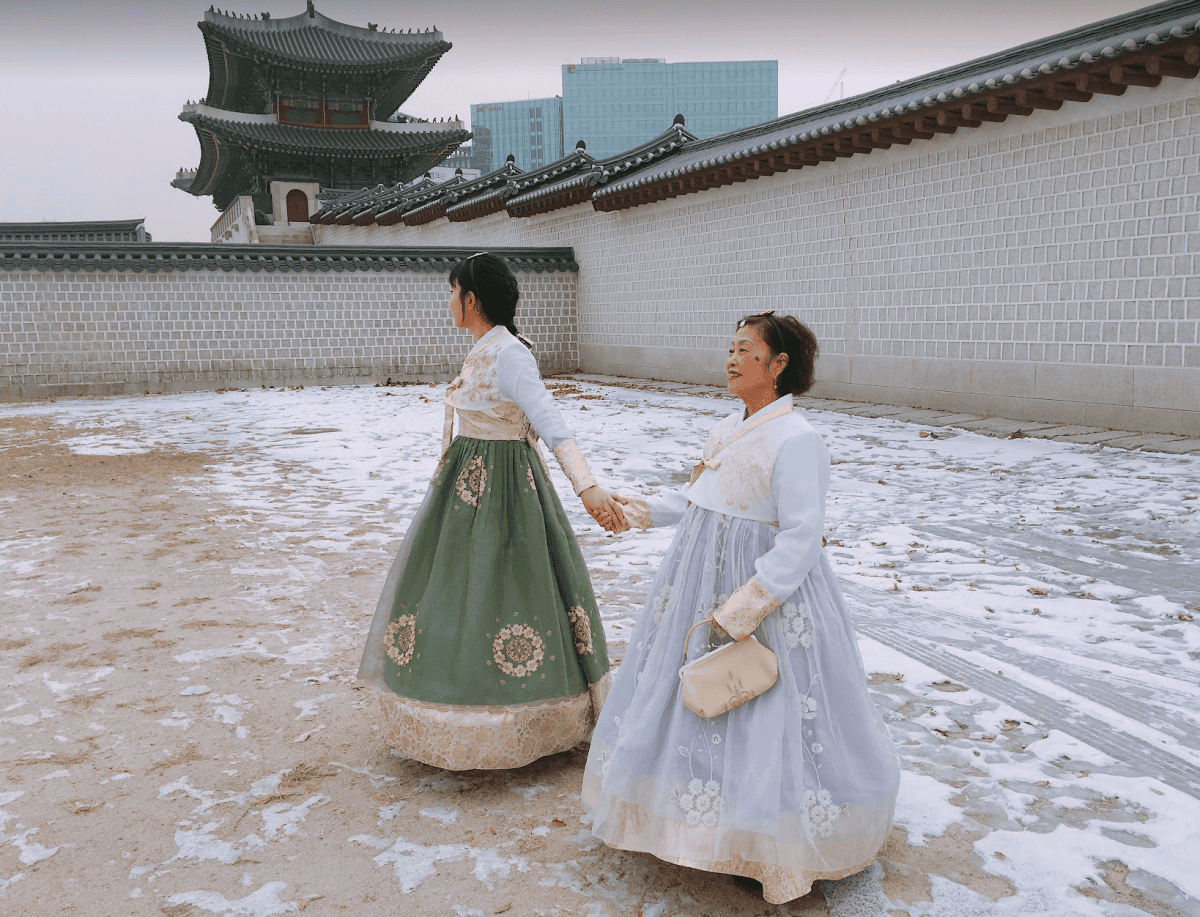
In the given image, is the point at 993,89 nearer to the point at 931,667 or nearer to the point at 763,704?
the point at 931,667

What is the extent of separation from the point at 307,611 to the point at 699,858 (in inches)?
112

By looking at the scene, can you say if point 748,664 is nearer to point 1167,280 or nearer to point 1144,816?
point 1144,816

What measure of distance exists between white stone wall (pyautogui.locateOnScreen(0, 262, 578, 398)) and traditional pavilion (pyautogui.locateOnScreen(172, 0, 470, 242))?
43.4 ft

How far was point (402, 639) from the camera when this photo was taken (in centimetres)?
285

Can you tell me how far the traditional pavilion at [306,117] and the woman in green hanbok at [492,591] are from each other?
28.2 m

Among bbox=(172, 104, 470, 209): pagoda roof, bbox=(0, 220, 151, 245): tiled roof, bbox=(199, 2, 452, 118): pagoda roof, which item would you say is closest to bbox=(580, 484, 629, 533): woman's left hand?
bbox=(172, 104, 470, 209): pagoda roof

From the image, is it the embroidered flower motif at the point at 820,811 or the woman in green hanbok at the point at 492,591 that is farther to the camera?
the woman in green hanbok at the point at 492,591

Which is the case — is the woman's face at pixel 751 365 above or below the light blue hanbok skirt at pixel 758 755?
above

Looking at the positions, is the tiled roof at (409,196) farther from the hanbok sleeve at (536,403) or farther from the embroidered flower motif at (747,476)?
the embroidered flower motif at (747,476)

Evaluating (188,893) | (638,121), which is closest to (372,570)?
(188,893)

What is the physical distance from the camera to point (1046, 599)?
433 centimetres

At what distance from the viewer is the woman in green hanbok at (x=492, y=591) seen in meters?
2.73

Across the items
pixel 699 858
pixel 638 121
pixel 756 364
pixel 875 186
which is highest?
pixel 638 121

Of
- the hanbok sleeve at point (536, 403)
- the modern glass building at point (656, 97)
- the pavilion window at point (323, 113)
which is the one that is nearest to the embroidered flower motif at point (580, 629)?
the hanbok sleeve at point (536, 403)
